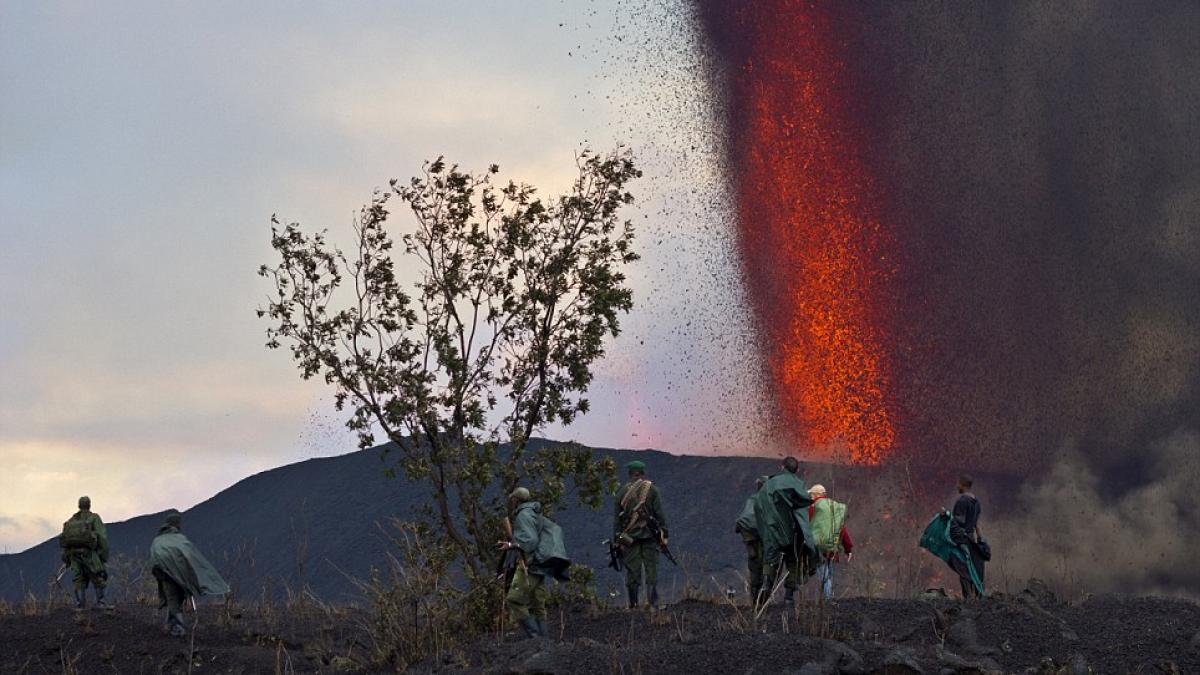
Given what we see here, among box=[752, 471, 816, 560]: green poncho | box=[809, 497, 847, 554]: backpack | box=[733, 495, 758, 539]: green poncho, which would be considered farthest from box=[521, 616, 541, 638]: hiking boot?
box=[733, 495, 758, 539]: green poncho

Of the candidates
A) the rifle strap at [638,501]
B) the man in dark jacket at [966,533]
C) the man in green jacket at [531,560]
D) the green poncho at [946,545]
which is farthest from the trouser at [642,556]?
the man in green jacket at [531,560]

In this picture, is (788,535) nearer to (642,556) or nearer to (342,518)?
(642,556)

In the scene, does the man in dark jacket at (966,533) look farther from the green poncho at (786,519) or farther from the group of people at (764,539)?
the green poncho at (786,519)

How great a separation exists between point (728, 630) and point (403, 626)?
11.9 feet

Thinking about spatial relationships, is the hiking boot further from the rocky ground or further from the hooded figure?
the hooded figure

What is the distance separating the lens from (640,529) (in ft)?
67.3

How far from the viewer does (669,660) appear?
14055 mm

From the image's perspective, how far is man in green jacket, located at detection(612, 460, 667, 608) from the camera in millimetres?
20438

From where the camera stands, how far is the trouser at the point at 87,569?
82.8 ft

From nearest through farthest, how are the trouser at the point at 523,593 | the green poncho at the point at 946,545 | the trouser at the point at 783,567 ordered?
the trouser at the point at 523,593 → the trouser at the point at 783,567 → the green poncho at the point at 946,545

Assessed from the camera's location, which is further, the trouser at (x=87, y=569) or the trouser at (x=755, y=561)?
the trouser at (x=87, y=569)

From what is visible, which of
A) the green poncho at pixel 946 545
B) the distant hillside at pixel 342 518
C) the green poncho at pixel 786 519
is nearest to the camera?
the green poncho at pixel 786 519

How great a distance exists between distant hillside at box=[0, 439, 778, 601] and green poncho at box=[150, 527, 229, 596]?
1406 inches

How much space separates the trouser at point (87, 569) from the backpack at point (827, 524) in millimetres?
12571
